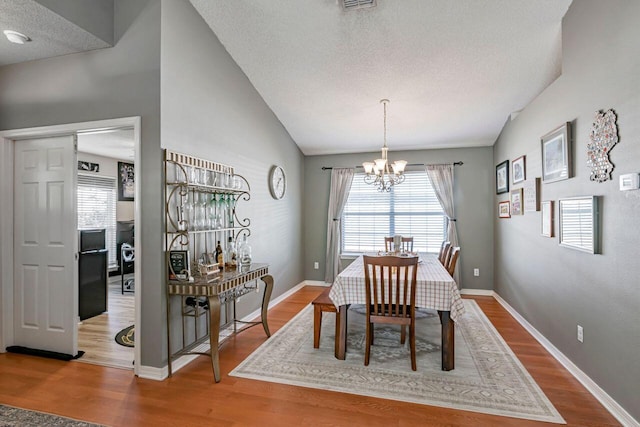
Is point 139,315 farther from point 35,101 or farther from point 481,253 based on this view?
point 481,253

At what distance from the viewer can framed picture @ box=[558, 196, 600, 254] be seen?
2322mm

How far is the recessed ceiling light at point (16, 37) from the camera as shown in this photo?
2499mm

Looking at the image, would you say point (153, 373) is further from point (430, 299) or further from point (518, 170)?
point (518, 170)

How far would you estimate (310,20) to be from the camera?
3.06 meters

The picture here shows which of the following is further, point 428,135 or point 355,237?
point 355,237

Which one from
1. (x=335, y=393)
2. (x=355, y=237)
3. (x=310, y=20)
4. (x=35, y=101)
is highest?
(x=310, y=20)

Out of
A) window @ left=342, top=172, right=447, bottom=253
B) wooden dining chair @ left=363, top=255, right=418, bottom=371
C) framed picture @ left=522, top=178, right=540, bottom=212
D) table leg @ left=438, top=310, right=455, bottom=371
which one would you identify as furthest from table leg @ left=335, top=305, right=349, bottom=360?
window @ left=342, top=172, right=447, bottom=253

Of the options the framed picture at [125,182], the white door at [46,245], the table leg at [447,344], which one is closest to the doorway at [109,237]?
the framed picture at [125,182]

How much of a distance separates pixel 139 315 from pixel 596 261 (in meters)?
3.53

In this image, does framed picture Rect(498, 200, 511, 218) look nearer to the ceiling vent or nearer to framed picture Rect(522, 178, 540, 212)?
framed picture Rect(522, 178, 540, 212)

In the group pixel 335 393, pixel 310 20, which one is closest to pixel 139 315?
pixel 335 393

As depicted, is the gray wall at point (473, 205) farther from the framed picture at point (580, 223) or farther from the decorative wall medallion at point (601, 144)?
the decorative wall medallion at point (601, 144)

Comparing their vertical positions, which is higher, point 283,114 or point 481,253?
point 283,114

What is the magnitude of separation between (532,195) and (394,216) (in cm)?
243
